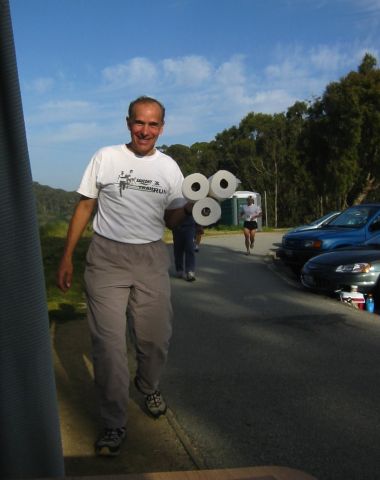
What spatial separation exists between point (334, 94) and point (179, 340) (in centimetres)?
3123

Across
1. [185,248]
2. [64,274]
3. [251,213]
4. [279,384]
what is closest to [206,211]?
[64,274]

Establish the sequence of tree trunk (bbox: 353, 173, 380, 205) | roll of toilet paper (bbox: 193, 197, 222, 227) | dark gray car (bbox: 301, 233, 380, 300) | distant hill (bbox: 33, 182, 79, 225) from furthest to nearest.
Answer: tree trunk (bbox: 353, 173, 380, 205), dark gray car (bbox: 301, 233, 380, 300), roll of toilet paper (bbox: 193, 197, 222, 227), distant hill (bbox: 33, 182, 79, 225)

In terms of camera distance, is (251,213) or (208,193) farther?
(251,213)

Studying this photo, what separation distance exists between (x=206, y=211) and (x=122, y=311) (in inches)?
31.5

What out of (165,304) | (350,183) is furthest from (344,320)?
(350,183)

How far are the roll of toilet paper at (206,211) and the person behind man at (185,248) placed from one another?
23.3 ft

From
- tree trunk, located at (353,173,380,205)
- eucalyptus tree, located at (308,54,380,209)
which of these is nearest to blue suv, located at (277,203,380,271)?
eucalyptus tree, located at (308,54,380,209)

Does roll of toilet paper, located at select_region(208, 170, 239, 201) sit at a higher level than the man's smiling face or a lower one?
lower

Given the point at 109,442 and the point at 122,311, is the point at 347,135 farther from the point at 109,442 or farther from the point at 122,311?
the point at 109,442

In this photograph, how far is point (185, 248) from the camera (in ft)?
36.2

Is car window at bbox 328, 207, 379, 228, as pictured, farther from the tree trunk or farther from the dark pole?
the tree trunk

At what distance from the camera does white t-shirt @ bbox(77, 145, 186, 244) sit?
3.47 meters

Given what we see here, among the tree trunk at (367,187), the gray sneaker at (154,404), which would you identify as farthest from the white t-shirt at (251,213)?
the tree trunk at (367,187)

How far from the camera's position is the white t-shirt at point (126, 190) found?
3475 millimetres
